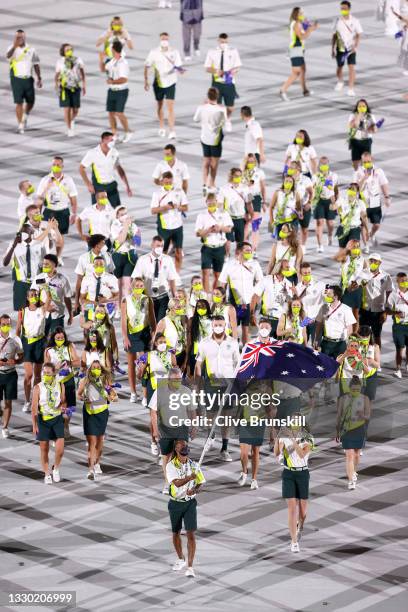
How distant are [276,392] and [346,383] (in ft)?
3.71

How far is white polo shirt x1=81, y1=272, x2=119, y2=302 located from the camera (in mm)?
22188

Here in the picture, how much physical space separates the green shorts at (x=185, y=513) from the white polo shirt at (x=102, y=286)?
5.33m

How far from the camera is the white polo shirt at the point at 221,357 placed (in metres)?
20.0

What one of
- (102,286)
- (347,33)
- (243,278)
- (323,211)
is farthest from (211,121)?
(102,286)

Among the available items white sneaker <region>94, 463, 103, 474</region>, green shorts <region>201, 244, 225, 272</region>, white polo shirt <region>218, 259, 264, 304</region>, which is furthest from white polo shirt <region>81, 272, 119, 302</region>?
white sneaker <region>94, 463, 103, 474</region>

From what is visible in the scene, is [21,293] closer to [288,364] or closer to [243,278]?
[243,278]

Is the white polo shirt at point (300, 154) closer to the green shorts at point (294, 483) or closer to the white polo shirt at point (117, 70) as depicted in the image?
the white polo shirt at point (117, 70)

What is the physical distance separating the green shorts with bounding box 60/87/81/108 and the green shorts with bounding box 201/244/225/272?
8161 mm

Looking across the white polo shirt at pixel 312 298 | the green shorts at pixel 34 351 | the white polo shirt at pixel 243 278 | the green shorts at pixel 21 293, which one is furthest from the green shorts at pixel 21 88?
the white polo shirt at pixel 312 298

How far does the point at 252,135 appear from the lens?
2806 centimetres

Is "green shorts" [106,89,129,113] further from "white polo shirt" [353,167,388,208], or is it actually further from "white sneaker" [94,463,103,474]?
"white sneaker" [94,463,103,474]

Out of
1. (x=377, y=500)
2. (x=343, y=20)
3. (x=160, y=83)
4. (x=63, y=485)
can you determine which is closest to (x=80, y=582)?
(x=63, y=485)

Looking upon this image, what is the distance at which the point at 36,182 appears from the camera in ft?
97.9

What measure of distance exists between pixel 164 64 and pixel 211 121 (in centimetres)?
297
